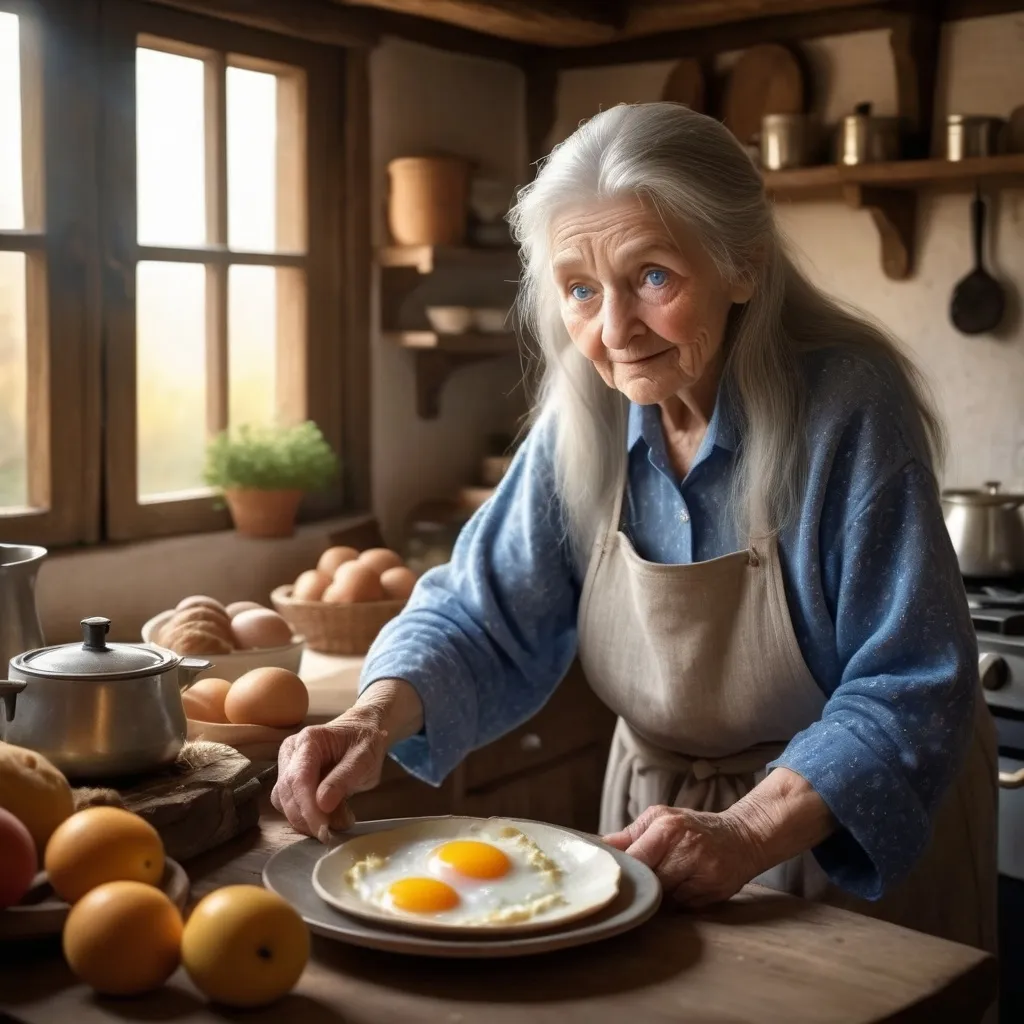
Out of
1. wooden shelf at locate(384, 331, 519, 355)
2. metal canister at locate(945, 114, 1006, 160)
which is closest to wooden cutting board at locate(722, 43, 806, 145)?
metal canister at locate(945, 114, 1006, 160)

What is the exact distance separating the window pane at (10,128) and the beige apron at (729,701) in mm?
1389

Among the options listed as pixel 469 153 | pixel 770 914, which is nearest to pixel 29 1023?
pixel 770 914

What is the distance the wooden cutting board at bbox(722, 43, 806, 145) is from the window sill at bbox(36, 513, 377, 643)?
4.01 feet

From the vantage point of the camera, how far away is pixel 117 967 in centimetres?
101

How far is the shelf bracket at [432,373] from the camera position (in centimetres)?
327

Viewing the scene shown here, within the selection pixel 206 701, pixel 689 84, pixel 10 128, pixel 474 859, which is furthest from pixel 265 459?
pixel 474 859

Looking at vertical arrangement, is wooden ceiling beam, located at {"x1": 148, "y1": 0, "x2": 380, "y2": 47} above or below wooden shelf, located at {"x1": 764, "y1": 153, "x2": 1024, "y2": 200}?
above

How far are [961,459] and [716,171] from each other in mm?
1666

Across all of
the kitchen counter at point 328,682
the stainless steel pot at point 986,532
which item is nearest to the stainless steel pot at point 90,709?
the kitchen counter at point 328,682

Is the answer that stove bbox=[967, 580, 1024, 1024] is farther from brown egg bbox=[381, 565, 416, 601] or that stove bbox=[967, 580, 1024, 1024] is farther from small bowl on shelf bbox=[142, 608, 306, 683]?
small bowl on shelf bbox=[142, 608, 306, 683]

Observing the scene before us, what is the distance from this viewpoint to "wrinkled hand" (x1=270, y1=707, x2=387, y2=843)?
1.36m

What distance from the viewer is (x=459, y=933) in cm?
109

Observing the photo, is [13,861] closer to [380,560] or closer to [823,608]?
[823,608]

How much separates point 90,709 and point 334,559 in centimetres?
141
